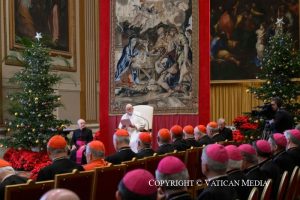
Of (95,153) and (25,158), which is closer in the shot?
(95,153)

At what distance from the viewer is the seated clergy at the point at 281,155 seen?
5.93 m

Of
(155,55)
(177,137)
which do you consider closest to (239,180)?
(177,137)

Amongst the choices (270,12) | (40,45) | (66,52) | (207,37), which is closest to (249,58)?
(270,12)

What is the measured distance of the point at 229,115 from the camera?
18.2 meters

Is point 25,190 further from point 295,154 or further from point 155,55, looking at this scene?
point 155,55

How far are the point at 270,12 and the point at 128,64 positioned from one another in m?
6.70

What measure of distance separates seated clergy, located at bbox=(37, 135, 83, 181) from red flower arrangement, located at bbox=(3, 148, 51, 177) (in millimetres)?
5896

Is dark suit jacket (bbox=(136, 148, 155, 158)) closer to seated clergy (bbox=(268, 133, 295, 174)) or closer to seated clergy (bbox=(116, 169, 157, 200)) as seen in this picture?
seated clergy (bbox=(268, 133, 295, 174))

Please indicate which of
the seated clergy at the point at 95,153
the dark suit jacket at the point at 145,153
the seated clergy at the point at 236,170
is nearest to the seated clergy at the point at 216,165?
the seated clergy at the point at 236,170

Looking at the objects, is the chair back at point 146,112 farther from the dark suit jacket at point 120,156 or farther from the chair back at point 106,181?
the chair back at point 106,181

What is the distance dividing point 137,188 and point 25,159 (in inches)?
373

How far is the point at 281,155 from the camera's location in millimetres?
6012

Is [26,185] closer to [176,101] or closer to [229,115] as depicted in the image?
[176,101]

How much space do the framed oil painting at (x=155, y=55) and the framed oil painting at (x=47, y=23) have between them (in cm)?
242
